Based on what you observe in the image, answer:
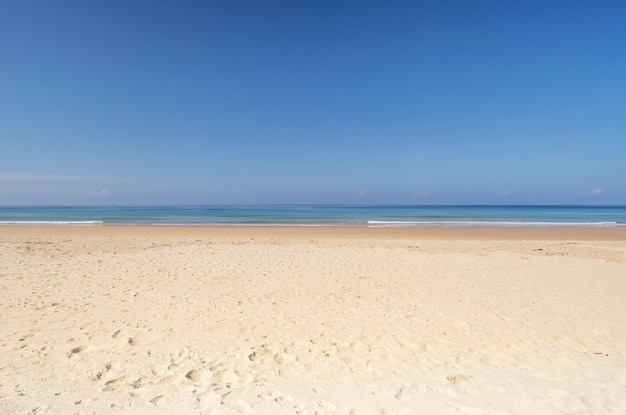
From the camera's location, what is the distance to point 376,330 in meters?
5.58

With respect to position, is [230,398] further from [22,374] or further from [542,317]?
[542,317]

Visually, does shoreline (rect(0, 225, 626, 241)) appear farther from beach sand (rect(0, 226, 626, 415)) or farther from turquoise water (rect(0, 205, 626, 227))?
beach sand (rect(0, 226, 626, 415))

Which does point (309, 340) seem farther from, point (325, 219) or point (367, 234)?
point (325, 219)

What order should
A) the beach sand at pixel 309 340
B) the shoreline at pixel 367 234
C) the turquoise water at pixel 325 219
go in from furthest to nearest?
the turquoise water at pixel 325 219 → the shoreline at pixel 367 234 → the beach sand at pixel 309 340

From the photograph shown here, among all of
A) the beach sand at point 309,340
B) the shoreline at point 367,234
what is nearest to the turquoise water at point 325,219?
the shoreline at point 367,234

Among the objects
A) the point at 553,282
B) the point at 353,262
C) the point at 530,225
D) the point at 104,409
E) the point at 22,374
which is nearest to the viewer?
the point at 104,409

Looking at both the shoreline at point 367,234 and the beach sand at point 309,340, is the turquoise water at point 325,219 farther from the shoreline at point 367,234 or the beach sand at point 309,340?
the beach sand at point 309,340

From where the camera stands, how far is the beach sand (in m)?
3.59

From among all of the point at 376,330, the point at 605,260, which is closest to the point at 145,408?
the point at 376,330

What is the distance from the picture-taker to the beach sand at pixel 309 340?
3588 mm

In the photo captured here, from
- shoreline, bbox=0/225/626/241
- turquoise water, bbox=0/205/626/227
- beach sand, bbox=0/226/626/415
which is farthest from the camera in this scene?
turquoise water, bbox=0/205/626/227

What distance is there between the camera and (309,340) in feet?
16.9

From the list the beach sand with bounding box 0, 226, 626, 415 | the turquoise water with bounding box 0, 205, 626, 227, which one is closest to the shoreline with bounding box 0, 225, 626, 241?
the turquoise water with bounding box 0, 205, 626, 227

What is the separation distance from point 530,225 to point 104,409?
1369 inches
